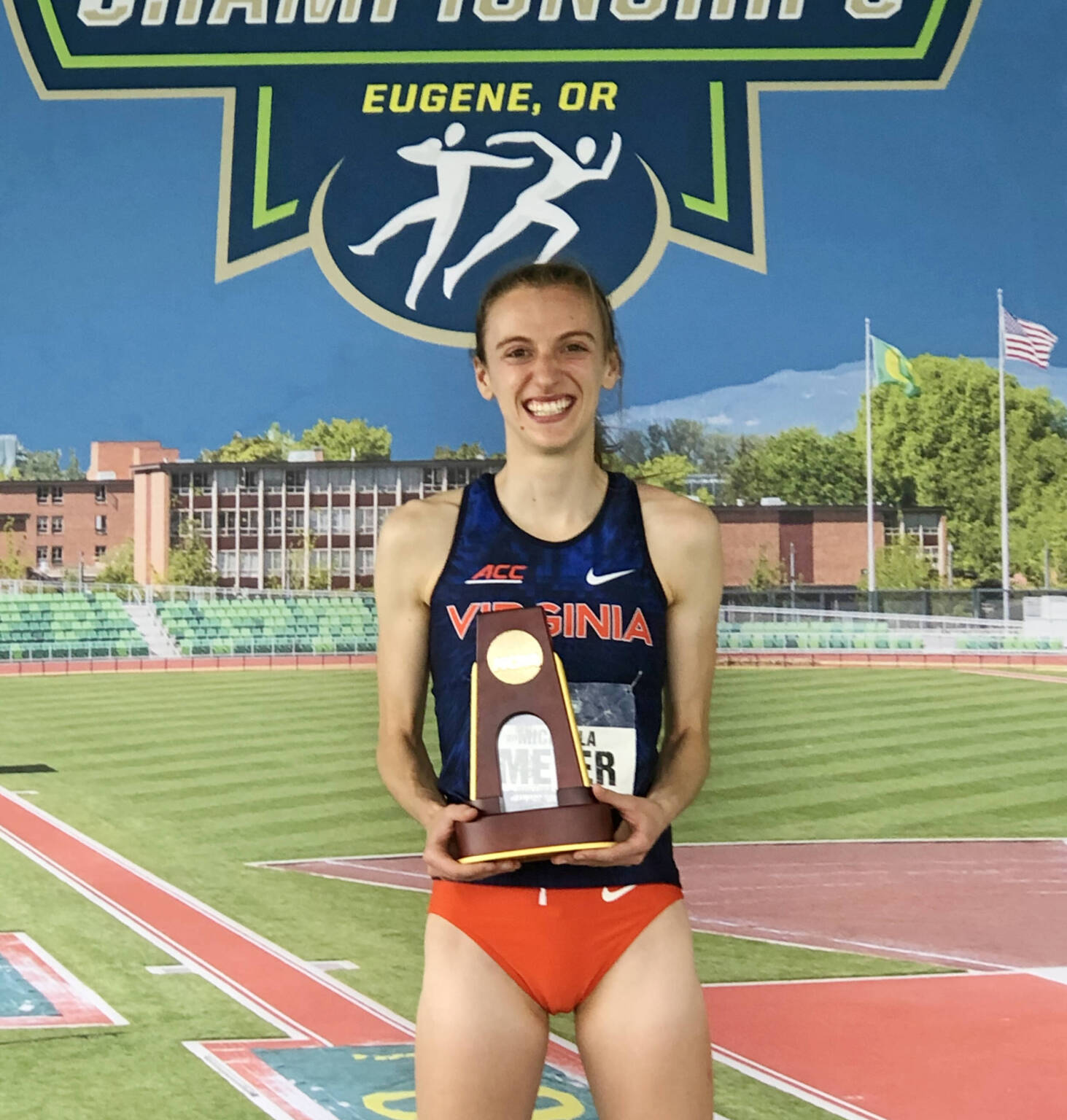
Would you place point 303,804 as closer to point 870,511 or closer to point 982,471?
point 870,511

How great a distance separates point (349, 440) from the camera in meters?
7.04

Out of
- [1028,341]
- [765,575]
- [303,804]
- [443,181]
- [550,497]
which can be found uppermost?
[443,181]

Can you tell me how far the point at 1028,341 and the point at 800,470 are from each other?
48.2 inches

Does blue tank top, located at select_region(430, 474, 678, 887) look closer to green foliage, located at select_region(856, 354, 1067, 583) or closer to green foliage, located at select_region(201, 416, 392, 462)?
green foliage, located at select_region(201, 416, 392, 462)

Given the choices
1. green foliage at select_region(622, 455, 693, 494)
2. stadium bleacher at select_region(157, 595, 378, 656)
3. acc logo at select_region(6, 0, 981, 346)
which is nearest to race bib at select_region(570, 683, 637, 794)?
acc logo at select_region(6, 0, 981, 346)

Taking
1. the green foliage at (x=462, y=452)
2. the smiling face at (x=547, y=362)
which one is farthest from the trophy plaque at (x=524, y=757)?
the green foliage at (x=462, y=452)

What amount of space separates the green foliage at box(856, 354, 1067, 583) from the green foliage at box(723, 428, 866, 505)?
0.39 ft

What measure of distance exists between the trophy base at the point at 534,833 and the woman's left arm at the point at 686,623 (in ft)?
0.40

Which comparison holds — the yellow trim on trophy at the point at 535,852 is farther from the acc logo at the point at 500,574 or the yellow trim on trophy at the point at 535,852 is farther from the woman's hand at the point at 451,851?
the acc logo at the point at 500,574

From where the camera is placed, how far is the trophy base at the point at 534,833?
4.21ft

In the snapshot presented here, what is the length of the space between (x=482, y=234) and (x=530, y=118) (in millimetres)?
508

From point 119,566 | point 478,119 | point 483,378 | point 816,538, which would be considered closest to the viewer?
point 483,378

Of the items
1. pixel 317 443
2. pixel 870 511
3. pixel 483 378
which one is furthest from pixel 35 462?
pixel 483 378

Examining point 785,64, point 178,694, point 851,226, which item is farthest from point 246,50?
point 178,694
